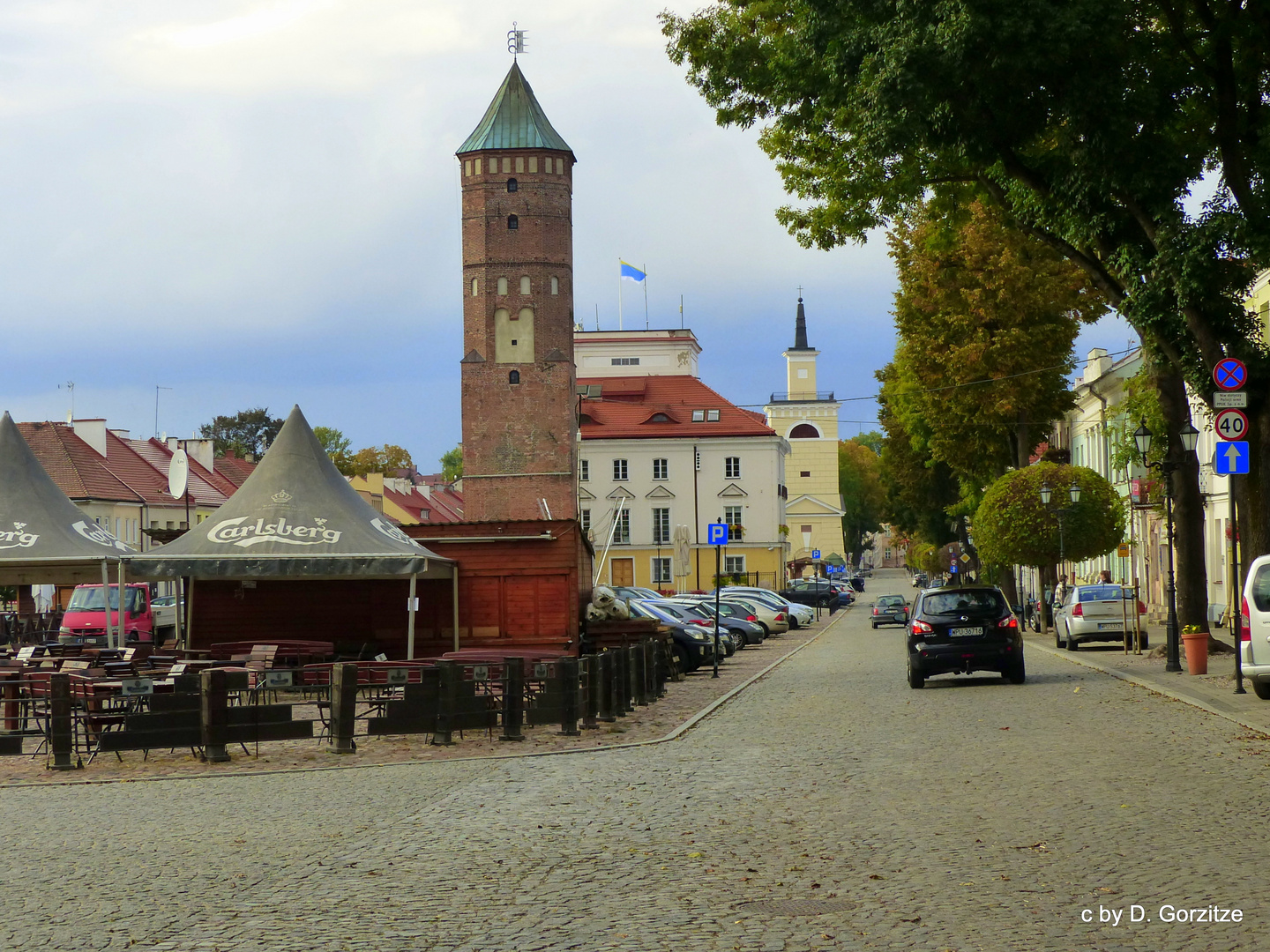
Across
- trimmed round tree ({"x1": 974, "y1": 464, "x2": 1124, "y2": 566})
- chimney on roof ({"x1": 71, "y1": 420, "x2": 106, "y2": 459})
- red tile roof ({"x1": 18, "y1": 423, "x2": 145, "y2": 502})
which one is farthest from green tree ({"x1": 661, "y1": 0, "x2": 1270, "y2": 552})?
chimney on roof ({"x1": 71, "y1": 420, "x2": 106, "y2": 459})

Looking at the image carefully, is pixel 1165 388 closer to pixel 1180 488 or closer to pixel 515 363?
pixel 1180 488

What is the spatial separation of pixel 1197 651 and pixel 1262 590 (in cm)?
527

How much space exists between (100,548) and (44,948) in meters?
18.7

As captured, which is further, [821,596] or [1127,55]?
[821,596]

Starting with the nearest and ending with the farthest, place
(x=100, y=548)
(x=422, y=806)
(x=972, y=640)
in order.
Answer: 1. (x=422, y=806)
2. (x=972, y=640)
3. (x=100, y=548)

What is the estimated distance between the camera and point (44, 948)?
6.87 m

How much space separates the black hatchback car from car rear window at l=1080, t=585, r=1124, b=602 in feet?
41.9

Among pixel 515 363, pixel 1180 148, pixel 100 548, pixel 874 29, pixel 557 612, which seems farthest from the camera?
pixel 515 363

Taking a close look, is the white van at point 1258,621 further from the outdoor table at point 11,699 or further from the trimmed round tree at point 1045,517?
the trimmed round tree at point 1045,517

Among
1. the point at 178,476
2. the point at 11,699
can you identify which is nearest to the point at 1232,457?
the point at 11,699

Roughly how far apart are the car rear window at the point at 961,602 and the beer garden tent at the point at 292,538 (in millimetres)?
7401

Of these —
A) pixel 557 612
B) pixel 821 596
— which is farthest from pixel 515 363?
pixel 557 612

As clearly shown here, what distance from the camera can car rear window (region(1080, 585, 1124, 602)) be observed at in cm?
3497

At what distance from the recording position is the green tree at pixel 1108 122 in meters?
18.7
